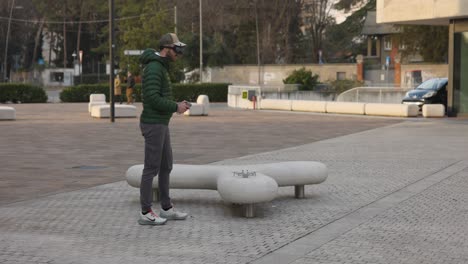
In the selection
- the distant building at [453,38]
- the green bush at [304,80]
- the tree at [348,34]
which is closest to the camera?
the distant building at [453,38]

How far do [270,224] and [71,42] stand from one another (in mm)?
86250

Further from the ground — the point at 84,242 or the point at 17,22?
the point at 17,22

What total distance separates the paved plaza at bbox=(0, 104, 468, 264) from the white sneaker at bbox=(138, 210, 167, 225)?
84 millimetres

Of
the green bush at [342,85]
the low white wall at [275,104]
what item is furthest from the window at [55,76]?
the low white wall at [275,104]

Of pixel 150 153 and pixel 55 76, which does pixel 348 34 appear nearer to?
pixel 55 76

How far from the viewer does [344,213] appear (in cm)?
903

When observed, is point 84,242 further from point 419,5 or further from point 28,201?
point 419,5

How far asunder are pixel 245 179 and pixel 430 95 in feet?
75.8

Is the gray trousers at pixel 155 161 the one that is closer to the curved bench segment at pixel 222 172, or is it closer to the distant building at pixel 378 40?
the curved bench segment at pixel 222 172

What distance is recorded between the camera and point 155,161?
8258 mm

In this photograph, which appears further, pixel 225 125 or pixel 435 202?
pixel 225 125

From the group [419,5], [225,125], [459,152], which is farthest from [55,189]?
[419,5]

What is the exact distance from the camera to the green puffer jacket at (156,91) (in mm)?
8078

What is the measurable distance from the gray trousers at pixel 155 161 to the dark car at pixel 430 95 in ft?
76.8
